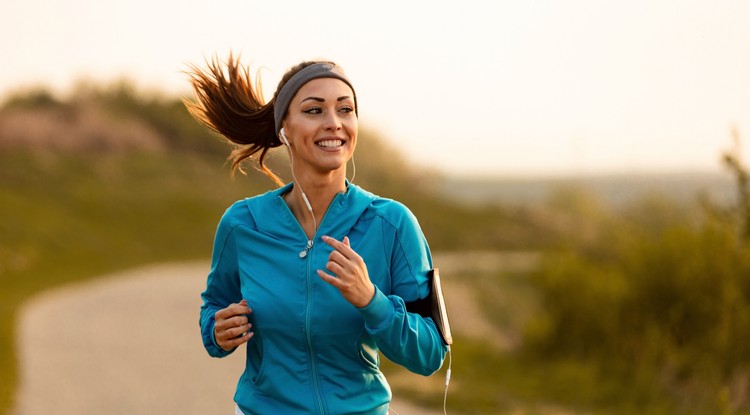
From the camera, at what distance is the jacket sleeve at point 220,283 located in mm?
2998

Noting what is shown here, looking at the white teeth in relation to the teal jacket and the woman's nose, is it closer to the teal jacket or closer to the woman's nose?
the woman's nose

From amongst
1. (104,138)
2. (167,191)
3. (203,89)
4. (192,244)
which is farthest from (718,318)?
(104,138)

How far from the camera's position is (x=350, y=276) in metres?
2.53

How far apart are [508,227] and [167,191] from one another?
13.7m

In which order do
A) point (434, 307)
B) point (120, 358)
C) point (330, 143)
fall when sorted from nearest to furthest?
1. point (434, 307)
2. point (330, 143)
3. point (120, 358)

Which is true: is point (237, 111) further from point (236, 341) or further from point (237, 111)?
point (236, 341)

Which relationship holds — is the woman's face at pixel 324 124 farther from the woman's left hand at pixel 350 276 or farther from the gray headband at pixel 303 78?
the woman's left hand at pixel 350 276

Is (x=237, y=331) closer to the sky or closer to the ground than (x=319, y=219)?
closer to the ground

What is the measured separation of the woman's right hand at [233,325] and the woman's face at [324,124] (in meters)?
0.45

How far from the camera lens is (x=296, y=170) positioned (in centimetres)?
301

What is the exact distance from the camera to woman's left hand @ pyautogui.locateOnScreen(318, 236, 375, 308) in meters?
2.53

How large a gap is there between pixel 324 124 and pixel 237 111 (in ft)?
1.99

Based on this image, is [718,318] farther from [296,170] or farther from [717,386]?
[296,170]

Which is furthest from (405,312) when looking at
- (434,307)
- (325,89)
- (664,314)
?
(664,314)
